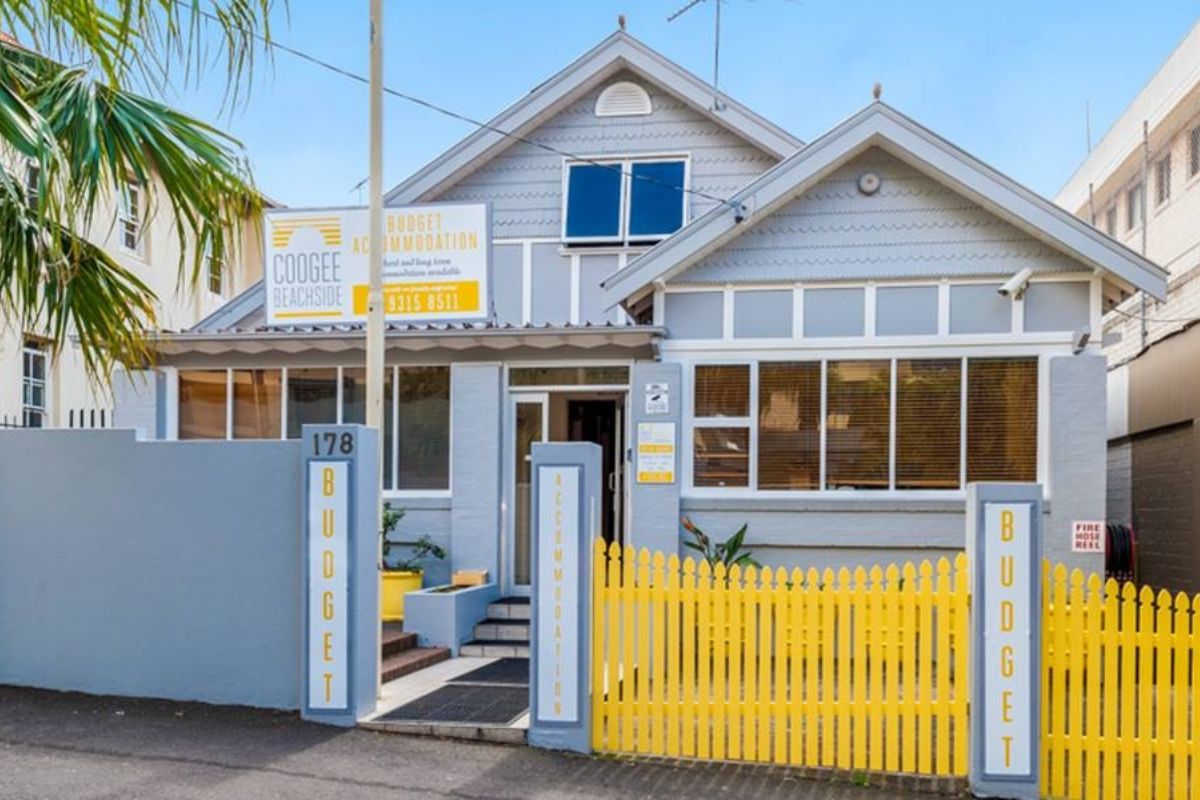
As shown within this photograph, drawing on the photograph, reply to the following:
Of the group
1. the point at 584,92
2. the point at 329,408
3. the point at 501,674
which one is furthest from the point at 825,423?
the point at 584,92

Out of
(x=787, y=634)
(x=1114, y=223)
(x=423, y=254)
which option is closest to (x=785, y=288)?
(x=423, y=254)

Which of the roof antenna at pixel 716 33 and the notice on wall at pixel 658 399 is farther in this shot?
the roof antenna at pixel 716 33

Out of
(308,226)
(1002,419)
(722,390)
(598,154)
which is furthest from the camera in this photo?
(598,154)

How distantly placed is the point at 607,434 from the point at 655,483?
1.59 metres

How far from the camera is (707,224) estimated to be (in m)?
10.8

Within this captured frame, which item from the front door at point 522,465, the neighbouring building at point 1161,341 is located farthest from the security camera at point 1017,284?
the front door at point 522,465

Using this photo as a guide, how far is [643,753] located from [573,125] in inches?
385

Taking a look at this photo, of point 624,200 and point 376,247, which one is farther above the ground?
point 624,200

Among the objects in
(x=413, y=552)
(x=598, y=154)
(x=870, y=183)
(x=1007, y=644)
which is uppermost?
(x=598, y=154)

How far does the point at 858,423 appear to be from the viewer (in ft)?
35.5

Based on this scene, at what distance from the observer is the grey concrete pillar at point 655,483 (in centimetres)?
1093

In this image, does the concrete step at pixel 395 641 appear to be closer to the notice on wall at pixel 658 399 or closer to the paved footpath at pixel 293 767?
the paved footpath at pixel 293 767

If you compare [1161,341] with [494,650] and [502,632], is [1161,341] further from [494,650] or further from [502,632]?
[494,650]

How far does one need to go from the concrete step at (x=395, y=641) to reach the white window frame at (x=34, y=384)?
331 inches
